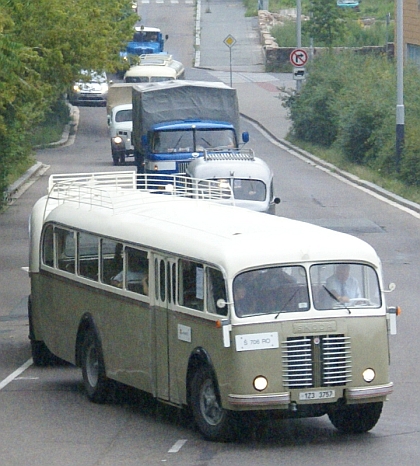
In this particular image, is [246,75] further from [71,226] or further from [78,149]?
[71,226]

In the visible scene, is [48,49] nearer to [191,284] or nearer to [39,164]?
[191,284]

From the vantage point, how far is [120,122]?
140 feet

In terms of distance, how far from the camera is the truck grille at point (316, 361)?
9.87 metres

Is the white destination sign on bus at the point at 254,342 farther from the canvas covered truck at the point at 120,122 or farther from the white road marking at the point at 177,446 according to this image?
the canvas covered truck at the point at 120,122

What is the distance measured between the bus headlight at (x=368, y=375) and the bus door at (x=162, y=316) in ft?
6.35

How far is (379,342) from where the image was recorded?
10164 millimetres

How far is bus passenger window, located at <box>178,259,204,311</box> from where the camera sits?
1041cm

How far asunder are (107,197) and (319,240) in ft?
11.5

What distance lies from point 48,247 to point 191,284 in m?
3.77

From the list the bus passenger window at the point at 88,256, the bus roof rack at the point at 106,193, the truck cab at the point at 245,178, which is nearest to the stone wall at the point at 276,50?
the truck cab at the point at 245,178

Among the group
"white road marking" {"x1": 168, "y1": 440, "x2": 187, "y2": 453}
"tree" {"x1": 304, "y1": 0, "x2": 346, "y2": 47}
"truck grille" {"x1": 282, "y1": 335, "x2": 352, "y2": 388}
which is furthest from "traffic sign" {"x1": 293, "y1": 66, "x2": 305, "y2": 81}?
"truck grille" {"x1": 282, "y1": 335, "x2": 352, "y2": 388}

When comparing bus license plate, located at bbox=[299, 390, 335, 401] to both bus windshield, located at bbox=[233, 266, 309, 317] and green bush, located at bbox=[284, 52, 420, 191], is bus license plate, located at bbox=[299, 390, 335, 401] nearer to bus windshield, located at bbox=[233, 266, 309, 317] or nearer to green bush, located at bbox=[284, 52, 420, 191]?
bus windshield, located at bbox=[233, 266, 309, 317]

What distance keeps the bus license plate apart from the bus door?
1567 mm

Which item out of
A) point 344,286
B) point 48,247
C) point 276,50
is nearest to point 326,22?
point 276,50
